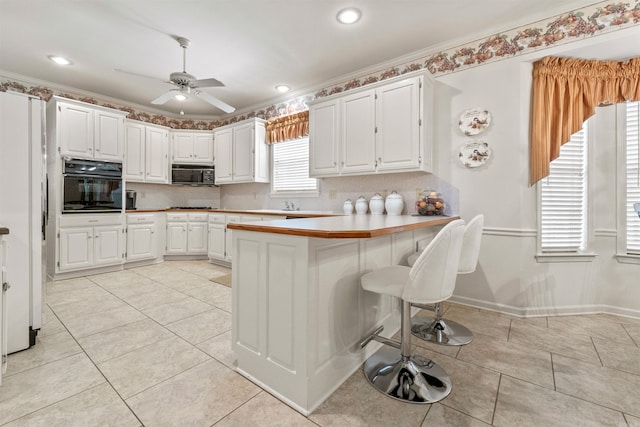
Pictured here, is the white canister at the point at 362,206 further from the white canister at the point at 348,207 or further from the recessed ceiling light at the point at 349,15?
the recessed ceiling light at the point at 349,15

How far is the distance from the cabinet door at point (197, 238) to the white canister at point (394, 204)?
3.24 meters

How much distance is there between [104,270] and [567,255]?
5752mm

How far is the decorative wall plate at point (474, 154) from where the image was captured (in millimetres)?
2866

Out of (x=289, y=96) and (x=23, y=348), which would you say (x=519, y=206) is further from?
(x=23, y=348)

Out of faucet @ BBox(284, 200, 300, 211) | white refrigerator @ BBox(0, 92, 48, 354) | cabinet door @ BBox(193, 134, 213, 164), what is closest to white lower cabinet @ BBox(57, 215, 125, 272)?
cabinet door @ BBox(193, 134, 213, 164)

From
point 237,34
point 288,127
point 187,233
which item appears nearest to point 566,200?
point 288,127

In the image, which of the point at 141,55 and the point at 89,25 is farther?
the point at 141,55

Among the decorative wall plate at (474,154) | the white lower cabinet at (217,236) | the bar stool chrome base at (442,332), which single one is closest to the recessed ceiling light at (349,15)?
the decorative wall plate at (474,154)

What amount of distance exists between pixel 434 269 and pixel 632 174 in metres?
2.67

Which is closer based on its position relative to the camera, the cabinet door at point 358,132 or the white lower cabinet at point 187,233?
the cabinet door at point 358,132

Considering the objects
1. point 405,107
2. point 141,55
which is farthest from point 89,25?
point 405,107

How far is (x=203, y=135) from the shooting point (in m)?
5.24

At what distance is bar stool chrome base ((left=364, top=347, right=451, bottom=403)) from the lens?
1520 millimetres

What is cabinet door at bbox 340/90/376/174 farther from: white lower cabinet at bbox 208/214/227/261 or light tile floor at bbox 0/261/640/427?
white lower cabinet at bbox 208/214/227/261
